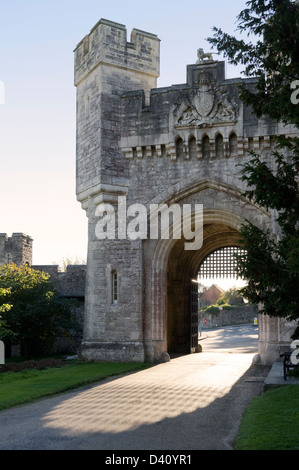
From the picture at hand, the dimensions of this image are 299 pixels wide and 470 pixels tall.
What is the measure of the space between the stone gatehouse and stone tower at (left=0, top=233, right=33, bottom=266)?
8.46m

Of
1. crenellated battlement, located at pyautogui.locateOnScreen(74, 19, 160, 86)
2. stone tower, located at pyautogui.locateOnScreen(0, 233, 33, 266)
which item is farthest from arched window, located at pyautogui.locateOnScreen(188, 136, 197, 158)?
stone tower, located at pyautogui.locateOnScreen(0, 233, 33, 266)

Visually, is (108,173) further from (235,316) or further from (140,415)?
(235,316)

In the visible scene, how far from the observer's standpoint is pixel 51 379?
12.3 m

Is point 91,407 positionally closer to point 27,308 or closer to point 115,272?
point 115,272

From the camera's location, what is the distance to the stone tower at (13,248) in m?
24.8

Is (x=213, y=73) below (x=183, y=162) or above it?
above

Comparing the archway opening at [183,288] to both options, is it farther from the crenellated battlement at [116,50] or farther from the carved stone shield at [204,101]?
the crenellated battlement at [116,50]

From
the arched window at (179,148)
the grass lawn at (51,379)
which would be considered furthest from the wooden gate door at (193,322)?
the arched window at (179,148)

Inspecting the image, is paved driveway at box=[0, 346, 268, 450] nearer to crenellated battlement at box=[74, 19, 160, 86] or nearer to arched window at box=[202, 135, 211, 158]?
arched window at box=[202, 135, 211, 158]

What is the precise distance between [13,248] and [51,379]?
44.1 feet

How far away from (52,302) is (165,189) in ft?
20.4

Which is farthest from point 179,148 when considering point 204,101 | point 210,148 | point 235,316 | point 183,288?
point 235,316
